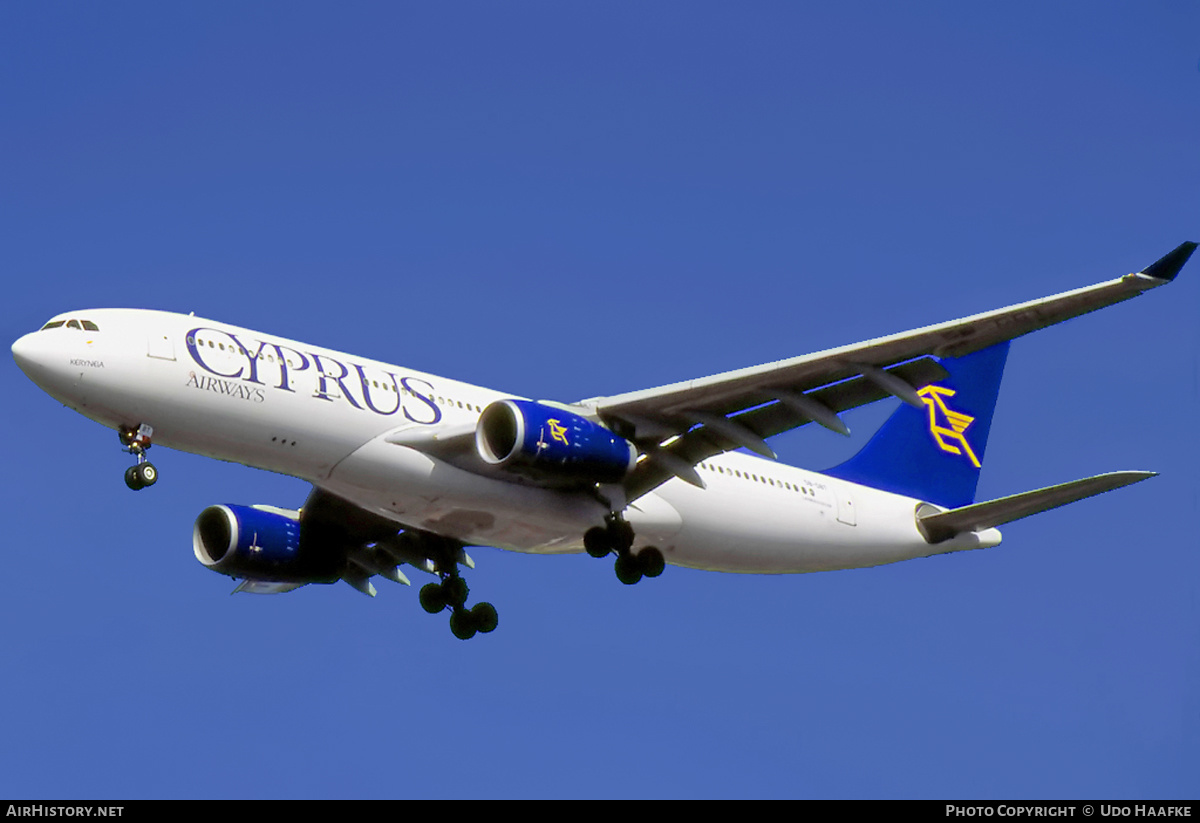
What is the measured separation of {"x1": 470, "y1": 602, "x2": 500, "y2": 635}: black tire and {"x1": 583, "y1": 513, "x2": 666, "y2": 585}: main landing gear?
3.43 meters

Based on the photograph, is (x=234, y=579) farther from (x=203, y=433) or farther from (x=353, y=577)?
(x=203, y=433)

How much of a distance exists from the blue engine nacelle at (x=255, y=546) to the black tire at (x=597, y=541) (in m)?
5.96

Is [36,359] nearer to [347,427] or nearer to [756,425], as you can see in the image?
[347,427]

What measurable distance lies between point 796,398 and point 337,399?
7937mm

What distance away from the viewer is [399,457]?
27859 millimetres

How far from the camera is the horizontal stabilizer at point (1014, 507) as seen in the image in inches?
1111

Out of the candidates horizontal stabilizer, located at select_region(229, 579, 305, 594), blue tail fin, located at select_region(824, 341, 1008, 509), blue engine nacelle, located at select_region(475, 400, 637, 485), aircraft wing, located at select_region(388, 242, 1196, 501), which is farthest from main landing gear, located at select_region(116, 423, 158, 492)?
blue tail fin, located at select_region(824, 341, 1008, 509)

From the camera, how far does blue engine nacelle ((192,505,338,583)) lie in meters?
32.1

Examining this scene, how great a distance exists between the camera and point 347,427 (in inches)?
1083

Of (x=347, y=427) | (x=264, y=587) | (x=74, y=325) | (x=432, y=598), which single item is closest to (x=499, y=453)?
(x=347, y=427)

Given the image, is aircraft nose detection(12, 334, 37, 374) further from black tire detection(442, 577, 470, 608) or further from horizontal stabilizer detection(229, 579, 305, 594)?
black tire detection(442, 577, 470, 608)
